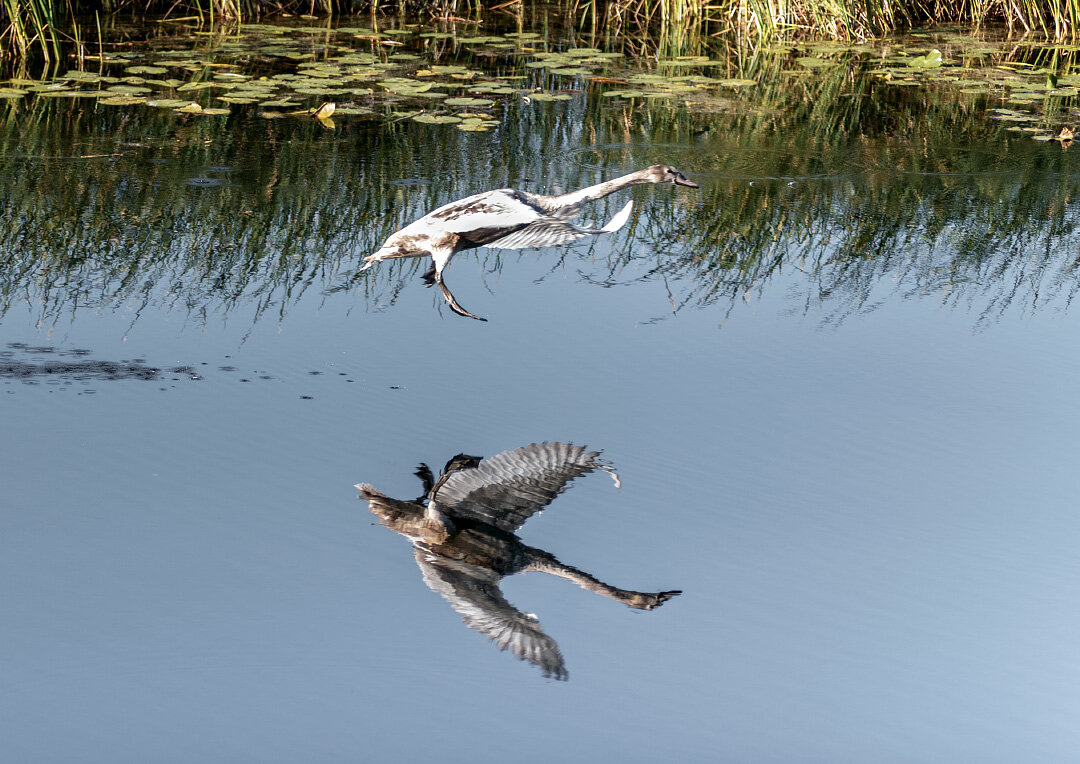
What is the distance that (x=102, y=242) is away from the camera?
18.4ft

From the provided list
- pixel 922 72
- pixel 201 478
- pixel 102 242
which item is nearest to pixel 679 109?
pixel 922 72

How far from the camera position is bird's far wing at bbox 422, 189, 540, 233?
179 inches

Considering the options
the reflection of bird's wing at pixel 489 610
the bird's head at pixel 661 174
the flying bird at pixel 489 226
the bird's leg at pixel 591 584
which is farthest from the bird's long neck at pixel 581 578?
the bird's head at pixel 661 174

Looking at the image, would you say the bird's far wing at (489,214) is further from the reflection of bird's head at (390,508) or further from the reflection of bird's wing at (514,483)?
the reflection of bird's head at (390,508)

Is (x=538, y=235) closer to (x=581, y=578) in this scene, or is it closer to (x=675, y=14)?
(x=581, y=578)

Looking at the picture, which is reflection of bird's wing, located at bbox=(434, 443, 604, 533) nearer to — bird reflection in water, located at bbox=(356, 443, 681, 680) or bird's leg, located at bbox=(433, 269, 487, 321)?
bird reflection in water, located at bbox=(356, 443, 681, 680)

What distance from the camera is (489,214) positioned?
4.58 metres

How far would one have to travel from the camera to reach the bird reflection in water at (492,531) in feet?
10.4

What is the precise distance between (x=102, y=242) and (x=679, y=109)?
13.8 ft

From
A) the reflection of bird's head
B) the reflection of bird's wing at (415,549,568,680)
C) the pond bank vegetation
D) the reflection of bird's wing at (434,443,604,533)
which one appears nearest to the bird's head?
the reflection of bird's wing at (434,443,604,533)

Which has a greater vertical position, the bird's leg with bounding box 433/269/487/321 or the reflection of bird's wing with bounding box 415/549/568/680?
the bird's leg with bounding box 433/269/487/321

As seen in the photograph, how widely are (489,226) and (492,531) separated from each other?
4.51 feet

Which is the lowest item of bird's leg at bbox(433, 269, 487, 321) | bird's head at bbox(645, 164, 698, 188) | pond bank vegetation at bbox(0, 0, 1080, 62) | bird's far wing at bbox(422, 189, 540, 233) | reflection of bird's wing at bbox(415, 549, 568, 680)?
reflection of bird's wing at bbox(415, 549, 568, 680)

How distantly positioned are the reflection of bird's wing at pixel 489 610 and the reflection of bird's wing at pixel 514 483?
0.94 feet
